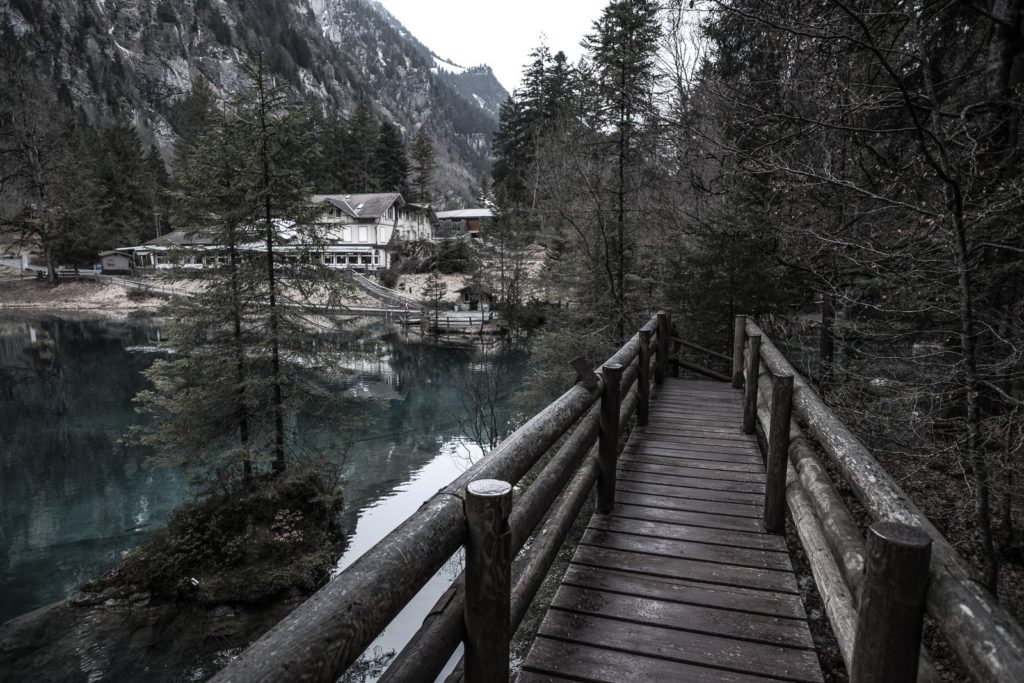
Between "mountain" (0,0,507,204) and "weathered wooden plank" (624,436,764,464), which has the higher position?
"mountain" (0,0,507,204)

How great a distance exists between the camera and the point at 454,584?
2.12m

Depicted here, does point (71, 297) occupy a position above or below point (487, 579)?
below

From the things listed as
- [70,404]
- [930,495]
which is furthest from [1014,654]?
[70,404]

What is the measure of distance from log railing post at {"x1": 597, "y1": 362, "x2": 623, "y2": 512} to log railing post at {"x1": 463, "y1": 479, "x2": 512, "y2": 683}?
7.61 feet

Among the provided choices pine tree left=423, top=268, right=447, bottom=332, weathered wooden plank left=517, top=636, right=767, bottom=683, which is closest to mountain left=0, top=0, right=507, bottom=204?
pine tree left=423, top=268, right=447, bottom=332

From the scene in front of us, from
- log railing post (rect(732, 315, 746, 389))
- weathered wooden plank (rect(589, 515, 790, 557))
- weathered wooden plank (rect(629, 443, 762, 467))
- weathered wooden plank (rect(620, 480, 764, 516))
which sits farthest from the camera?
log railing post (rect(732, 315, 746, 389))

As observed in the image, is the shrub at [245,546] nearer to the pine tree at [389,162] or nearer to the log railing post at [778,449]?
the log railing post at [778,449]

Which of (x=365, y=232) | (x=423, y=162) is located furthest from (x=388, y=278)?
(x=423, y=162)

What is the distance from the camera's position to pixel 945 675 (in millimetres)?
4598

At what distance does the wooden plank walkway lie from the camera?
2.63 metres

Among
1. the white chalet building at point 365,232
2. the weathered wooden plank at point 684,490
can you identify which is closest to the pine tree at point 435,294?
the white chalet building at point 365,232

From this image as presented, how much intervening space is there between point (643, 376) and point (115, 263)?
60589mm

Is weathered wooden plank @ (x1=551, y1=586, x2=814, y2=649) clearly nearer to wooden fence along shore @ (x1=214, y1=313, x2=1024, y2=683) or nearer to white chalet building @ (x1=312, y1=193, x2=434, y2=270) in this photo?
wooden fence along shore @ (x1=214, y1=313, x2=1024, y2=683)

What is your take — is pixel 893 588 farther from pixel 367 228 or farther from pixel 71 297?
pixel 71 297
